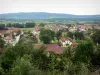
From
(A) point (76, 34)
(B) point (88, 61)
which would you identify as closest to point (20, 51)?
(B) point (88, 61)

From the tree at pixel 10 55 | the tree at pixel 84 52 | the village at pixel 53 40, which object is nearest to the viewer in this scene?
the tree at pixel 10 55

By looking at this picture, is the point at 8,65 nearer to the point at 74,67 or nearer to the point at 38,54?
the point at 38,54

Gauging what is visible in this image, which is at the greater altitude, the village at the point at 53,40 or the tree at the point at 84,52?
the tree at the point at 84,52

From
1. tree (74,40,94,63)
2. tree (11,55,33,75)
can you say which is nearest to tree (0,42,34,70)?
tree (11,55,33,75)

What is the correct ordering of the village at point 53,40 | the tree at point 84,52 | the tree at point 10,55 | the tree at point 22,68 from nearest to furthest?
the tree at point 22,68, the tree at point 10,55, the tree at point 84,52, the village at point 53,40

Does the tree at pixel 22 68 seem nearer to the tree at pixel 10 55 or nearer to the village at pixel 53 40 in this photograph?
the tree at pixel 10 55

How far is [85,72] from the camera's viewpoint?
570 centimetres

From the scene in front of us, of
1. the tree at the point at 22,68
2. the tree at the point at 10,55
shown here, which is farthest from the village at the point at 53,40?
the tree at the point at 22,68

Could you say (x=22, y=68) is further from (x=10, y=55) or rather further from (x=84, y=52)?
(x=84, y=52)

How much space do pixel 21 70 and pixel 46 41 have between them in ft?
33.7

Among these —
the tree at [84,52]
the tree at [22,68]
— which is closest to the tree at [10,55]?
the tree at [22,68]

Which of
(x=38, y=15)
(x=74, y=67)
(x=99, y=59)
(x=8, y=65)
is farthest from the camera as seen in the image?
(x=38, y=15)

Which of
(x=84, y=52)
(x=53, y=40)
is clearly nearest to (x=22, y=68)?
(x=84, y=52)

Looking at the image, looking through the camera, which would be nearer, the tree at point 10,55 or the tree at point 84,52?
the tree at point 10,55
